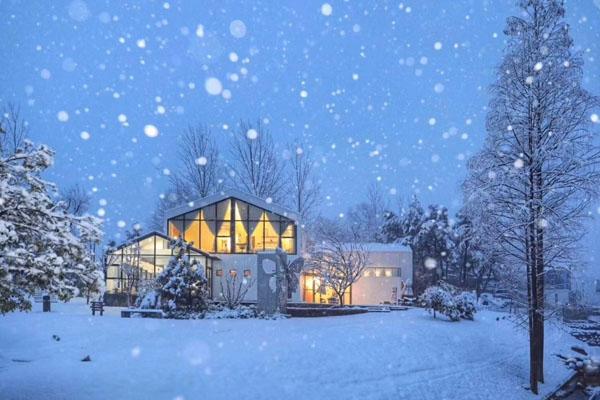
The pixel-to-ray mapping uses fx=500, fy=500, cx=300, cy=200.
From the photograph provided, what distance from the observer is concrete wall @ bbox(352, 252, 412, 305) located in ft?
113

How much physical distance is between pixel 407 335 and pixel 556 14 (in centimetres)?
1037

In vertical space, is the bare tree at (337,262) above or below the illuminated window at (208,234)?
below

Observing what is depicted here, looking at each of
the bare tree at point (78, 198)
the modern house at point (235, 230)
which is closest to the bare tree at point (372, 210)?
the modern house at point (235, 230)

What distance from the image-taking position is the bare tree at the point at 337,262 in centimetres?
2683

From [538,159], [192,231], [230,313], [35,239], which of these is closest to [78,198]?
[192,231]

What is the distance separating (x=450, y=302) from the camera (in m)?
20.5

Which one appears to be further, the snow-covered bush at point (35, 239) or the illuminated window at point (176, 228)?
the illuminated window at point (176, 228)

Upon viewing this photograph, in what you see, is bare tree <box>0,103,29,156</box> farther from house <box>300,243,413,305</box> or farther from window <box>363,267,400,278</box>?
window <box>363,267,400,278</box>

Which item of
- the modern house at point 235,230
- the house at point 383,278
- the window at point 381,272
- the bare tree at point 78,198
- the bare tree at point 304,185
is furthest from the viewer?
the bare tree at point 78,198

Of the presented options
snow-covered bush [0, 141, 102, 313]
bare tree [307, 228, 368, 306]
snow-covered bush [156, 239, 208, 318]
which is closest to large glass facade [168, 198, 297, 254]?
bare tree [307, 228, 368, 306]

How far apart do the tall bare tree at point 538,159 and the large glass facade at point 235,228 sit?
17.0 m

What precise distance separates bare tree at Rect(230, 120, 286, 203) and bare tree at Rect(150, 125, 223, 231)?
5.05 ft

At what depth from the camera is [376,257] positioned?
1362 inches

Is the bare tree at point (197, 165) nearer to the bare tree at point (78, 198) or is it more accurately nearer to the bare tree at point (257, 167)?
the bare tree at point (257, 167)
